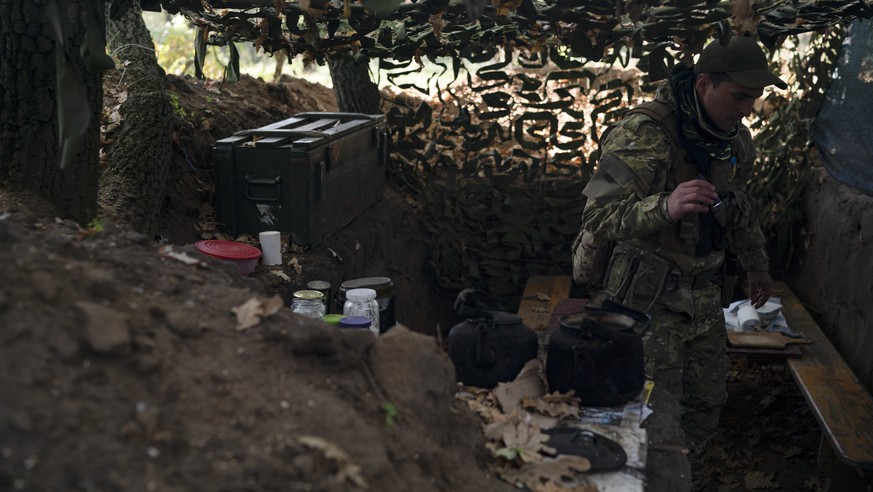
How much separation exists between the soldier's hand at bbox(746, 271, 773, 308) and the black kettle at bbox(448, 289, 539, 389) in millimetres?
1907

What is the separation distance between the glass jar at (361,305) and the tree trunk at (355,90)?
11.9ft

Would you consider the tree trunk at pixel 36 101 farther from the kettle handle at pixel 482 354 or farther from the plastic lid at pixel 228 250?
the kettle handle at pixel 482 354

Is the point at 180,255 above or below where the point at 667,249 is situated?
above

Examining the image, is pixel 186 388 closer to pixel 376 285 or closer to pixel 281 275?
pixel 376 285

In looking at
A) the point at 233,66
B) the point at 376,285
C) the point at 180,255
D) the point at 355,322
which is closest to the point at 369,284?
the point at 376,285

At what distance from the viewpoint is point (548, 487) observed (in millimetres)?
2740

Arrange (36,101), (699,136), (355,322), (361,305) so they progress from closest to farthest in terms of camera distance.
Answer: (36,101) → (355,322) → (699,136) → (361,305)

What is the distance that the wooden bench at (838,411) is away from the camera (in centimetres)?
453

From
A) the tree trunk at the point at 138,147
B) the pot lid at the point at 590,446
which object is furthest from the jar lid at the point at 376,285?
the pot lid at the point at 590,446

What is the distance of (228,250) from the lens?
207 inches

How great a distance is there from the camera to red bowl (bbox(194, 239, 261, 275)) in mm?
5151

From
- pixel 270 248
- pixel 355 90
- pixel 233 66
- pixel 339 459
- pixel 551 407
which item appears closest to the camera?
pixel 339 459

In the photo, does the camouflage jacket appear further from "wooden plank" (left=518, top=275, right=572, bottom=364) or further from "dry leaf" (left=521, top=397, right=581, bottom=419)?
"wooden plank" (left=518, top=275, right=572, bottom=364)

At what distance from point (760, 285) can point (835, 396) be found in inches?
34.5
